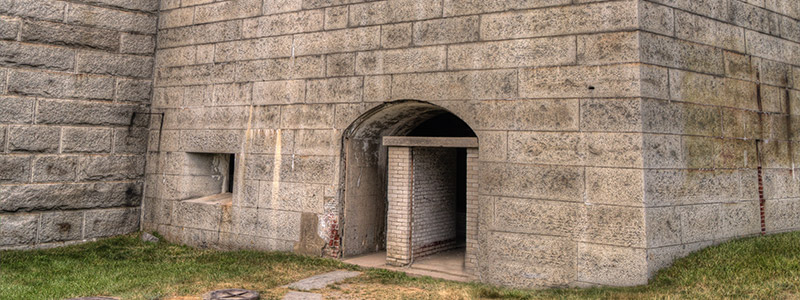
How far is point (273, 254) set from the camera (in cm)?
824

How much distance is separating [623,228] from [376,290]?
272 cm

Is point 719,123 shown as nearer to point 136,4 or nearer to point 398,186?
point 398,186

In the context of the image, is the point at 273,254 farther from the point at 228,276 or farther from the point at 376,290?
the point at 376,290

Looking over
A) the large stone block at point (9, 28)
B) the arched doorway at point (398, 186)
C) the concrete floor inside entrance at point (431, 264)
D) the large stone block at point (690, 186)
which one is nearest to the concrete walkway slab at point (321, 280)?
the concrete floor inside entrance at point (431, 264)

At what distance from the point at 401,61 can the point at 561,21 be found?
6.88 ft

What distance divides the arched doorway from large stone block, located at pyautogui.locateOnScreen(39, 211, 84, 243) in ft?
14.7

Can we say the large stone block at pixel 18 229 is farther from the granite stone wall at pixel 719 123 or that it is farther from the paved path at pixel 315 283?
the granite stone wall at pixel 719 123

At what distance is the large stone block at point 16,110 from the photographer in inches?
335

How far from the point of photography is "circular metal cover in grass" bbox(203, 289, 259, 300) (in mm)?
5898

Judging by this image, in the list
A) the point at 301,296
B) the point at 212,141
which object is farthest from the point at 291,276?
the point at 212,141

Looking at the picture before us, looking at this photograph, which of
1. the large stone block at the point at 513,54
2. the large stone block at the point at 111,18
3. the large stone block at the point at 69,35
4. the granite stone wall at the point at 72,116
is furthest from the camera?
the large stone block at the point at 111,18

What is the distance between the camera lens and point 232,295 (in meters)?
6.01

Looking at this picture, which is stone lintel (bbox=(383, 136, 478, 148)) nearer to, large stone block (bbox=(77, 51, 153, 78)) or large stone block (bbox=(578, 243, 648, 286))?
large stone block (bbox=(578, 243, 648, 286))

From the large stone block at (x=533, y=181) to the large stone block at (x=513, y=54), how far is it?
1181mm
